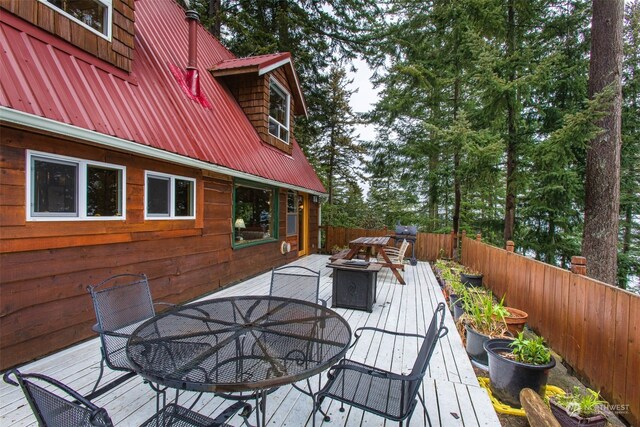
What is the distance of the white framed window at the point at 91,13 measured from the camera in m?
3.09

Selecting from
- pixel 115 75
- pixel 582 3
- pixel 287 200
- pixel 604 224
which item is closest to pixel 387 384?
pixel 115 75

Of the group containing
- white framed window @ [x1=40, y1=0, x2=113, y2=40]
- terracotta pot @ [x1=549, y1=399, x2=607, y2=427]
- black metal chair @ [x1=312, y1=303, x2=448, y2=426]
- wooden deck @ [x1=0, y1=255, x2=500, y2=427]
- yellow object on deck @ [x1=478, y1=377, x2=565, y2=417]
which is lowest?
yellow object on deck @ [x1=478, y1=377, x2=565, y2=417]

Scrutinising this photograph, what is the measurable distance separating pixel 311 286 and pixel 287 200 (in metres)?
4.84

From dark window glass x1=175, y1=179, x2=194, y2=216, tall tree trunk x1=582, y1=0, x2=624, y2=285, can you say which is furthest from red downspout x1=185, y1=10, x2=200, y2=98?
tall tree trunk x1=582, y1=0, x2=624, y2=285

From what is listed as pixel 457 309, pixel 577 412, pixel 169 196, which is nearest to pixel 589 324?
pixel 577 412

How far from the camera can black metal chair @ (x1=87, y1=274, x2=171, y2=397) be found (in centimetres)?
203

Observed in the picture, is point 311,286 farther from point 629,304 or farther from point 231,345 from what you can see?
point 629,304

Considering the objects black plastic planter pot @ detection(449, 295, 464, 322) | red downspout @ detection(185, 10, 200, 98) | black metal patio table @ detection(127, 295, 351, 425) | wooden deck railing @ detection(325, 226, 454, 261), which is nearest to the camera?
black metal patio table @ detection(127, 295, 351, 425)

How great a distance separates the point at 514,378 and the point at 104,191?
4236 mm

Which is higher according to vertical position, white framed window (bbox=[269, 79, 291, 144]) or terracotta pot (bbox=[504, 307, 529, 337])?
Answer: white framed window (bbox=[269, 79, 291, 144])

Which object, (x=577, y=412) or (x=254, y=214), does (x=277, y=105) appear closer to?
(x=254, y=214)

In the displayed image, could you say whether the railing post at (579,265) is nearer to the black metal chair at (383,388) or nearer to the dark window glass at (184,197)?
the black metal chair at (383,388)

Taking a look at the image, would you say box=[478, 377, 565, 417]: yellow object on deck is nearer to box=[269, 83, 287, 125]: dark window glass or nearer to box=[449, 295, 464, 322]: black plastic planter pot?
box=[449, 295, 464, 322]: black plastic planter pot

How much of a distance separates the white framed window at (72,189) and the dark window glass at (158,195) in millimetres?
422
